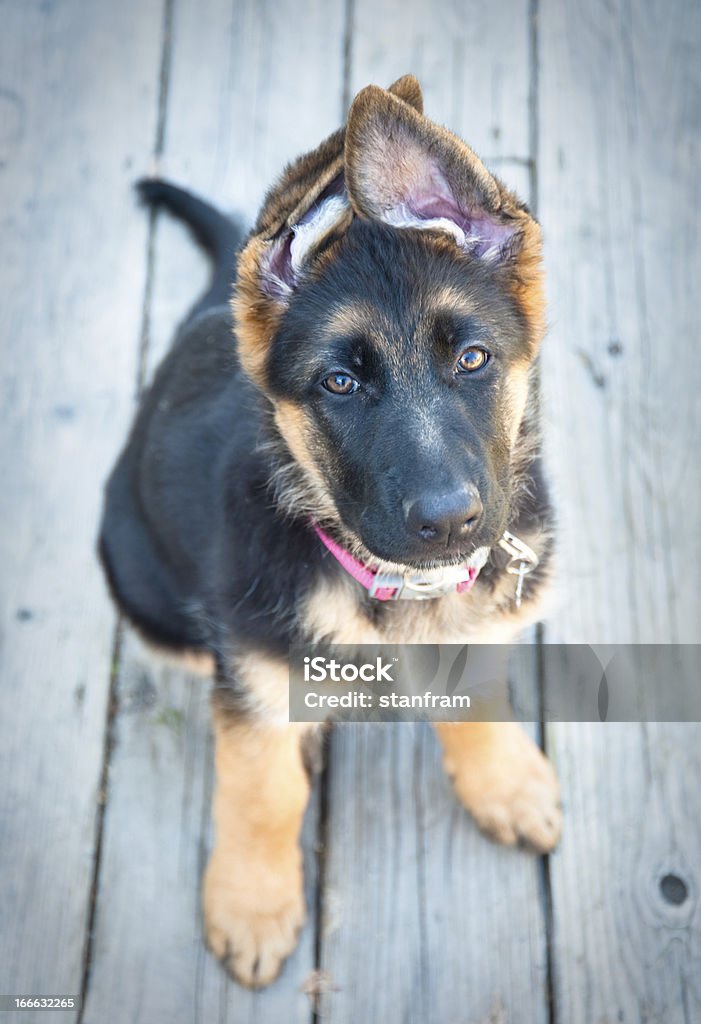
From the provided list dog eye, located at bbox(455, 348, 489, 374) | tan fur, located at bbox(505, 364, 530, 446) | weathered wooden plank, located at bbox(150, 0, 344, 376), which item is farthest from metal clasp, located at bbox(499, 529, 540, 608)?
weathered wooden plank, located at bbox(150, 0, 344, 376)

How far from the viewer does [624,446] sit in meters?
3.46

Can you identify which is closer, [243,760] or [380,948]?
[243,760]

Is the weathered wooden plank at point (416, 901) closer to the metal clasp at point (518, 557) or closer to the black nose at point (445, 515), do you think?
the metal clasp at point (518, 557)

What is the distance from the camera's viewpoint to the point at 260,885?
276cm

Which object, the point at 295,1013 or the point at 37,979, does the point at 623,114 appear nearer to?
the point at 295,1013

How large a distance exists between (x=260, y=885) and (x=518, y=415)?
1.61m

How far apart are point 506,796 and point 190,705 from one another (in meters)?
1.12

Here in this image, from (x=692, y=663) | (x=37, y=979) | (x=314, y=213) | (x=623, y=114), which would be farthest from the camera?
(x=623, y=114)

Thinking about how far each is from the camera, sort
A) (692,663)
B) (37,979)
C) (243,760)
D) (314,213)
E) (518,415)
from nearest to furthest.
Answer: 1. (314,213)
2. (518,415)
3. (243,760)
4. (37,979)
5. (692,663)

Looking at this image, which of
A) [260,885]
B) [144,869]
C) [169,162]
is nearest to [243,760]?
[260,885]

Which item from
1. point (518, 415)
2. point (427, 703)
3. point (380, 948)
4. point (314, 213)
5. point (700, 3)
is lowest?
point (380, 948)

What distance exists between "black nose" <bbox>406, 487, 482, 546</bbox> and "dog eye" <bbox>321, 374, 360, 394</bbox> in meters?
0.36

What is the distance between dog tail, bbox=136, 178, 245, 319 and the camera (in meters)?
3.32

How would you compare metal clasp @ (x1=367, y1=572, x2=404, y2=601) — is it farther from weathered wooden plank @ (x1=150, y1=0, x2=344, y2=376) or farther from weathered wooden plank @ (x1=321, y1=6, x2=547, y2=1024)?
weathered wooden plank @ (x1=150, y1=0, x2=344, y2=376)
